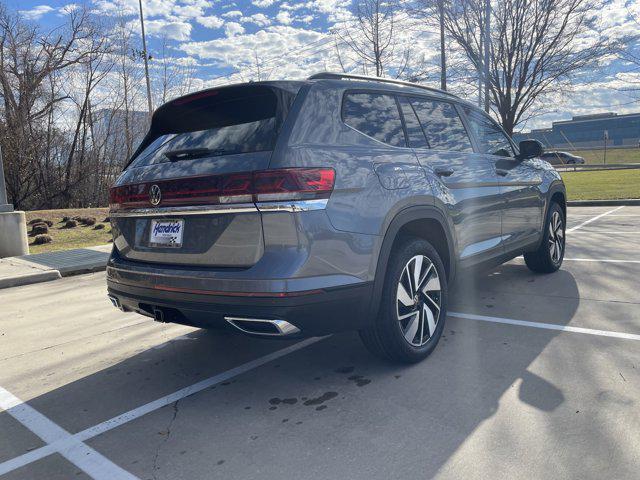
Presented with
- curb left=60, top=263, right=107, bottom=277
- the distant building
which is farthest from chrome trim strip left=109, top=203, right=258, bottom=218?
the distant building

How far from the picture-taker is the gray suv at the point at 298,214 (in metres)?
2.79

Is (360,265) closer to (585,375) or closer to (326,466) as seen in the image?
(326,466)

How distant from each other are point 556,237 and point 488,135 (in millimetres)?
1927

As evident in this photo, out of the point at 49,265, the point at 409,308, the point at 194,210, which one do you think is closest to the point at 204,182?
the point at 194,210

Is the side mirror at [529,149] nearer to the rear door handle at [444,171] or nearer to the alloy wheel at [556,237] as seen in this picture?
the alloy wheel at [556,237]

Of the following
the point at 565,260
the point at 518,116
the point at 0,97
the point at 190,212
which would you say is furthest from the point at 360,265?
the point at 0,97

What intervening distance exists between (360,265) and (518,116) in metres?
17.5

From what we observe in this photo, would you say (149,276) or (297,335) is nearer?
(297,335)

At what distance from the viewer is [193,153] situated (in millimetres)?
3180

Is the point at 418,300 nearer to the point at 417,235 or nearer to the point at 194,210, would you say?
the point at 417,235

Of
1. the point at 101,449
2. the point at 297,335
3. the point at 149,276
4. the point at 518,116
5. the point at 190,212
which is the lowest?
the point at 101,449

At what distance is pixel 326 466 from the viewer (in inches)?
95.7

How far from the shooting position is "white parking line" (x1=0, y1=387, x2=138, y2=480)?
97.7 inches

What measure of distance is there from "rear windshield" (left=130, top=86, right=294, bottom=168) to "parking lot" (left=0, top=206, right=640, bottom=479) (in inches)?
59.5
